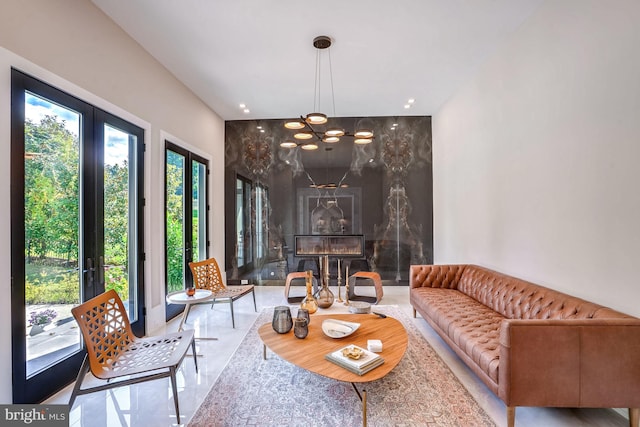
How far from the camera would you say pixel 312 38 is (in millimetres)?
3143

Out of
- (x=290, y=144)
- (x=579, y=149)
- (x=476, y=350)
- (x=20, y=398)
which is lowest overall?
(x=20, y=398)

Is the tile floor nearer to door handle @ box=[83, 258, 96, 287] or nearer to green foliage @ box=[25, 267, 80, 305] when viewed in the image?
green foliage @ box=[25, 267, 80, 305]

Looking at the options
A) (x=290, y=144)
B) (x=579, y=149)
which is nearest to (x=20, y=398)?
(x=290, y=144)

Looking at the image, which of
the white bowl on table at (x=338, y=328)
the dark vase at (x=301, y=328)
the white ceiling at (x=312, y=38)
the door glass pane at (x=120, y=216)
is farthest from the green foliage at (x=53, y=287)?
the white ceiling at (x=312, y=38)

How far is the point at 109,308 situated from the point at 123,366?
0.50 meters

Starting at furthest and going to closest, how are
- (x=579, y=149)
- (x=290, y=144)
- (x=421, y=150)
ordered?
1. (x=421, y=150)
2. (x=290, y=144)
3. (x=579, y=149)

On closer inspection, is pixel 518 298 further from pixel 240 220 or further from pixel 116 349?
pixel 240 220

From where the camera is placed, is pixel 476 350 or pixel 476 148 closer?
pixel 476 350

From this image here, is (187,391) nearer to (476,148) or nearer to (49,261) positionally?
(49,261)

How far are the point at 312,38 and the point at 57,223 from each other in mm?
2998

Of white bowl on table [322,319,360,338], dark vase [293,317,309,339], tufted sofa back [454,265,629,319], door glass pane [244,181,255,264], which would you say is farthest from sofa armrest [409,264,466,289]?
door glass pane [244,181,255,264]

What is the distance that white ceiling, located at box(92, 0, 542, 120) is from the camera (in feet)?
8.84

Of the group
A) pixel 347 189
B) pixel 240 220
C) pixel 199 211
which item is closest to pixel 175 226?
pixel 199 211

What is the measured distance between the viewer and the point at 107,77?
2.79 metres
